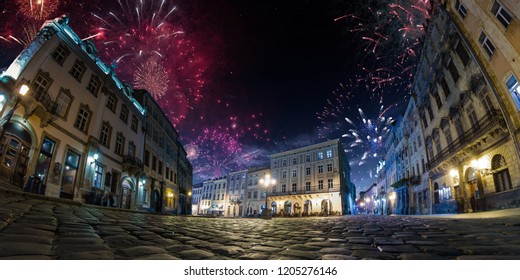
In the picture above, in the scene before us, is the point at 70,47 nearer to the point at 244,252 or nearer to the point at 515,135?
the point at 244,252

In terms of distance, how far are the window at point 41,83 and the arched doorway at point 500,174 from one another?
23.2 meters

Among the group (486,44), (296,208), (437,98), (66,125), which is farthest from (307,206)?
(66,125)

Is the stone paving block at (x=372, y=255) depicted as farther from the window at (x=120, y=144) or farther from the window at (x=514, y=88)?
the window at (x=120, y=144)

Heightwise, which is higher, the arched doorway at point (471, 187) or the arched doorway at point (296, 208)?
the arched doorway at point (471, 187)

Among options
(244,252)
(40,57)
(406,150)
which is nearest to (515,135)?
(244,252)

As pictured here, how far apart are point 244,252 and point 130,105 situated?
20.5m

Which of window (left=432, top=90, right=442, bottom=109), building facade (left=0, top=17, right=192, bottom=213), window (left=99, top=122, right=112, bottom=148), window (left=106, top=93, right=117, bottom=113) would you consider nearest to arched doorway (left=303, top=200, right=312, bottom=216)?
window (left=432, top=90, right=442, bottom=109)

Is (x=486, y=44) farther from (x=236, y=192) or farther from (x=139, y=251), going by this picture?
(x=236, y=192)

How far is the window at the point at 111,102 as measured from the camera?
16.2 m

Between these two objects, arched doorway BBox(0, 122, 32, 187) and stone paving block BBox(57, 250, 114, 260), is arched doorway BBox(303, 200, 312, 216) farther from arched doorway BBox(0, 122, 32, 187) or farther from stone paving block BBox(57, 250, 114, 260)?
stone paving block BBox(57, 250, 114, 260)

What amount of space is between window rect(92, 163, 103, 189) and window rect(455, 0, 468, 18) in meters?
24.2

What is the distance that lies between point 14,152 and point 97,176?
455 cm

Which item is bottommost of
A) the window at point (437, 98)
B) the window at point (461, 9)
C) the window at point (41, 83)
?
the window at point (41, 83)

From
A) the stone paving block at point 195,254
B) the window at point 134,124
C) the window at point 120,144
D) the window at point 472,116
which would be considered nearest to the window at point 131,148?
the window at point 120,144
